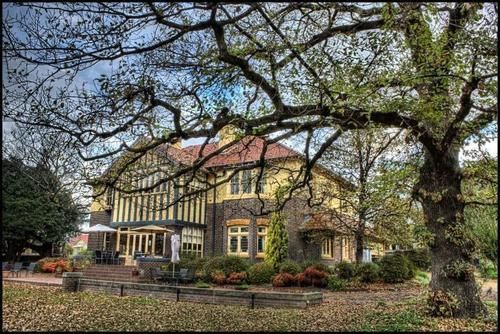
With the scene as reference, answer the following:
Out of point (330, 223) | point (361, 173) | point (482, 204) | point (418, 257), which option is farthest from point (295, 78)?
point (418, 257)

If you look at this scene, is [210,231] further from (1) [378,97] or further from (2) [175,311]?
(1) [378,97]

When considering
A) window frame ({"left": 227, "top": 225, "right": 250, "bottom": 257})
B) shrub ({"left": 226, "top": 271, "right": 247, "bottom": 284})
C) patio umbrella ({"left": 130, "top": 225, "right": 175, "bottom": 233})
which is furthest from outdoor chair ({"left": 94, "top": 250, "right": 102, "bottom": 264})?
shrub ({"left": 226, "top": 271, "right": 247, "bottom": 284})

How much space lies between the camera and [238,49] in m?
8.15

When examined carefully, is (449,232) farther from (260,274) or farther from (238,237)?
(238,237)

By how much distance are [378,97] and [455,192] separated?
313 cm

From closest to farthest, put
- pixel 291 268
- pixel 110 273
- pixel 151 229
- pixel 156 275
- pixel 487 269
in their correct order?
pixel 487 269 → pixel 156 275 → pixel 291 268 → pixel 110 273 → pixel 151 229

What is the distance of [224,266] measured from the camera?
19453 millimetres

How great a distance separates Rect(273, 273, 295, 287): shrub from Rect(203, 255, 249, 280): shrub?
245 centimetres

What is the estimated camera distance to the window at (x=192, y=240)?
80.7 feet

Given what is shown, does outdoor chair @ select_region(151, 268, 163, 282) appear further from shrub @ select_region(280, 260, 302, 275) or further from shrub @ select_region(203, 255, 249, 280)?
shrub @ select_region(280, 260, 302, 275)

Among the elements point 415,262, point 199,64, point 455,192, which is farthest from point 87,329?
point 415,262

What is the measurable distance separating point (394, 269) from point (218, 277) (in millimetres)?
7754

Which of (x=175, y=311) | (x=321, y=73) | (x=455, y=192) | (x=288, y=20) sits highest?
(x=288, y=20)

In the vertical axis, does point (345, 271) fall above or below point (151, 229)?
below
